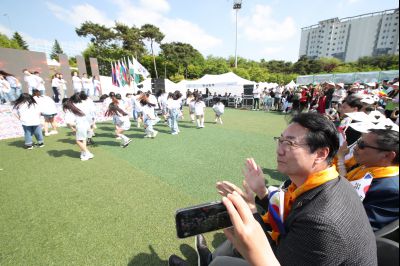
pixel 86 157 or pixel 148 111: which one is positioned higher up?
pixel 148 111

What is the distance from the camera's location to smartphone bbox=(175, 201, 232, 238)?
982mm

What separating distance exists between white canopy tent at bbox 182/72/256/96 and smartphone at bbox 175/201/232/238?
60.1 feet

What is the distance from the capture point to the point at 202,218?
3.28 ft

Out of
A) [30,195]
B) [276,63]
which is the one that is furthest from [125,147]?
[276,63]

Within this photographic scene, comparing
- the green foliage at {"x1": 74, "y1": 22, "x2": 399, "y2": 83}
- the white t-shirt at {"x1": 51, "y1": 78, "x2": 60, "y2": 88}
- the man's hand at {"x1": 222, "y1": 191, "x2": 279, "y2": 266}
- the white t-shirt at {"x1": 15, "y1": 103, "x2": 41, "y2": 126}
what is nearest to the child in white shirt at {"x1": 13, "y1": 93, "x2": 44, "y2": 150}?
the white t-shirt at {"x1": 15, "y1": 103, "x2": 41, "y2": 126}

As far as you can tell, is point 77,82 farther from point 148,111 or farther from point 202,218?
point 202,218

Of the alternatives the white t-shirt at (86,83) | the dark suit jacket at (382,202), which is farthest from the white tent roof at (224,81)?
the dark suit jacket at (382,202)

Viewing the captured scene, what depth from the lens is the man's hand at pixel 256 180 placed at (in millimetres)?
1792

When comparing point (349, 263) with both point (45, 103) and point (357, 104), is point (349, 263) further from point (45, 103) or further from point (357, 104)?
point (45, 103)

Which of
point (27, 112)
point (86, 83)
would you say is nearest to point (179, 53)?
point (86, 83)

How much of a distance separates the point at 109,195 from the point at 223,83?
17228 mm

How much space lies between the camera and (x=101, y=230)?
2914mm

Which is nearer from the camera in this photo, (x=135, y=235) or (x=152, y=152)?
(x=135, y=235)

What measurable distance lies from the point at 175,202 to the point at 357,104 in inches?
137
